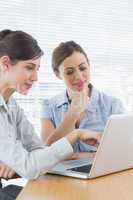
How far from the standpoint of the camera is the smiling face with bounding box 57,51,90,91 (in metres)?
2.24

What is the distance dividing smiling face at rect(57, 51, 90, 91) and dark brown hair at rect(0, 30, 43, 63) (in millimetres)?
742

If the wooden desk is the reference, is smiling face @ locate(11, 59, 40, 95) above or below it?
above

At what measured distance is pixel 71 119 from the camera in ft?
6.84

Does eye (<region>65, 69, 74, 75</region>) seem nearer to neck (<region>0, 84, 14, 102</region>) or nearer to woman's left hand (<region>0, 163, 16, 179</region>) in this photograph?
neck (<region>0, 84, 14, 102</region>)

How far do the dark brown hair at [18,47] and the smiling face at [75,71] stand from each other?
2.44ft

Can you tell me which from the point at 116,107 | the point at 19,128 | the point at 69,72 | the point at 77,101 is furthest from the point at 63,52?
the point at 19,128

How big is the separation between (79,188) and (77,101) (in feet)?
3.58

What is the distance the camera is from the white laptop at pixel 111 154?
3.98 ft

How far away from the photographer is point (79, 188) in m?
1.14

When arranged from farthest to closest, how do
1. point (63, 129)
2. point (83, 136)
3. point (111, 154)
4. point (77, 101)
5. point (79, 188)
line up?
point (77, 101)
point (63, 129)
point (83, 136)
point (111, 154)
point (79, 188)

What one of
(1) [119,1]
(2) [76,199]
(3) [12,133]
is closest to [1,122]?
(3) [12,133]

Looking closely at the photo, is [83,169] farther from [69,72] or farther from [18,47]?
[69,72]

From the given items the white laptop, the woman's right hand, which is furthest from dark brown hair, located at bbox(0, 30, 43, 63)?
the white laptop

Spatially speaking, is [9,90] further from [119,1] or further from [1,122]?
[119,1]
